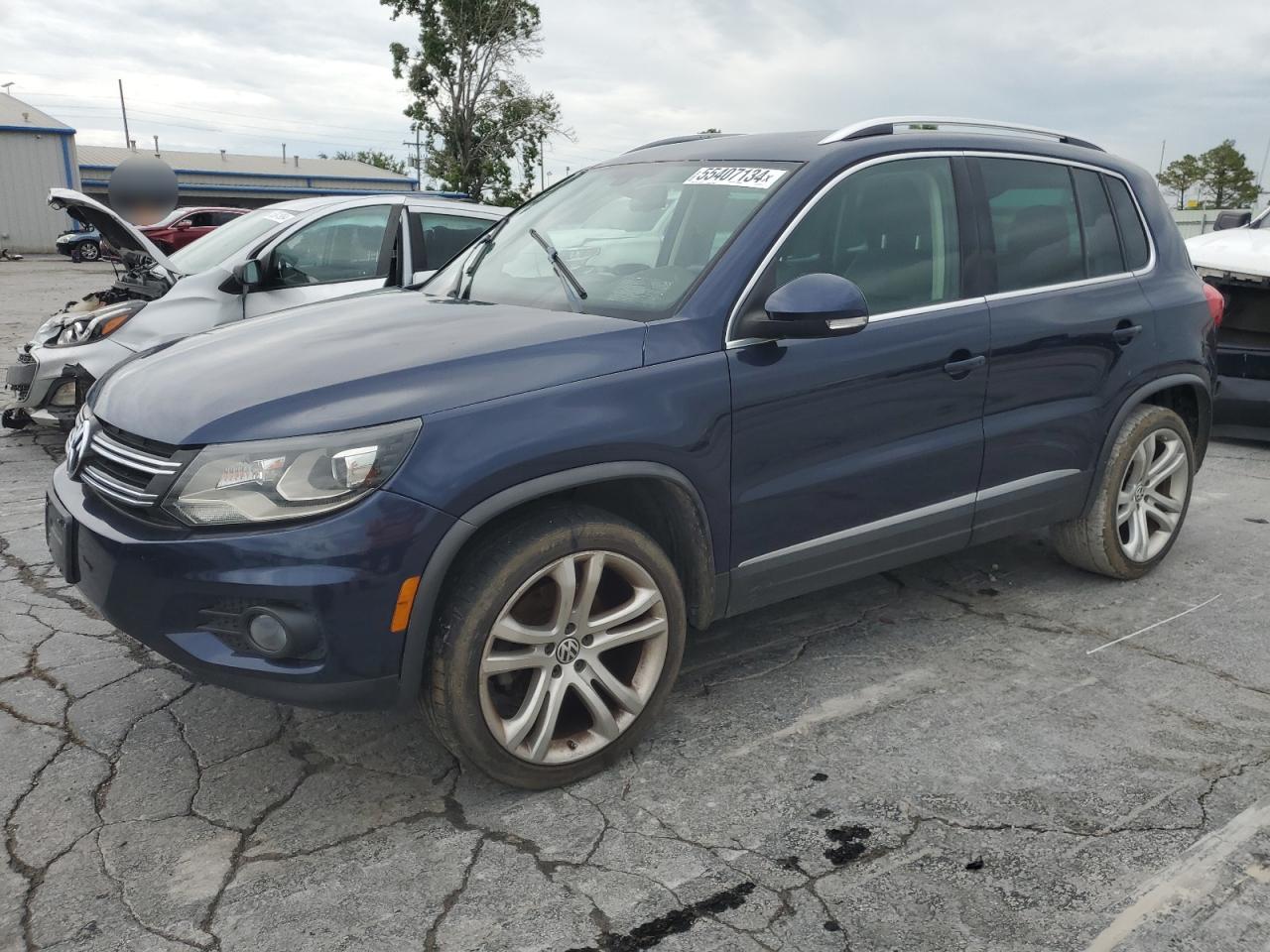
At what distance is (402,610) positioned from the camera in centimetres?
256

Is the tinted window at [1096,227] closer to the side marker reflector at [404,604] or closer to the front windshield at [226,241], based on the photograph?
the side marker reflector at [404,604]

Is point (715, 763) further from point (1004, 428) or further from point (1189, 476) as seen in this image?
point (1189, 476)

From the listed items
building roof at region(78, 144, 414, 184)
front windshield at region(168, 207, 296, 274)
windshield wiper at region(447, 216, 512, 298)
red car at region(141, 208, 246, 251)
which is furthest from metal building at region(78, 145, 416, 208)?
windshield wiper at region(447, 216, 512, 298)

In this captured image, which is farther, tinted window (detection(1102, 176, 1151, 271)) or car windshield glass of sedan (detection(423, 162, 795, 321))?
tinted window (detection(1102, 176, 1151, 271))

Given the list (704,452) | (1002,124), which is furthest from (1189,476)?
(704,452)

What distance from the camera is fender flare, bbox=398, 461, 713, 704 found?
101 inches

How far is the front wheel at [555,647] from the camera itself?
105 inches

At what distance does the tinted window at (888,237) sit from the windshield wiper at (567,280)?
1.99ft

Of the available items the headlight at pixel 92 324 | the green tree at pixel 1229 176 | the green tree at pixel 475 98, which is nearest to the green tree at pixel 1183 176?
the green tree at pixel 1229 176

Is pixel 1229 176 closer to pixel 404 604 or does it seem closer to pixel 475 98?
pixel 475 98

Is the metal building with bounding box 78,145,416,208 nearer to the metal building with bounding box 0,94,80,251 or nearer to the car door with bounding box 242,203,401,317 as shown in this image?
the metal building with bounding box 0,94,80,251

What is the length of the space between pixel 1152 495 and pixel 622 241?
2.62 metres

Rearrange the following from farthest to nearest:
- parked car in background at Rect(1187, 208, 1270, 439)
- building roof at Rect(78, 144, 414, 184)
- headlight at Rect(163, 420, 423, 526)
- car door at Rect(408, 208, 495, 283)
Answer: building roof at Rect(78, 144, 414, 184) < car door at Rect(408, 208, 495, 283) < parked car in background at Rect(1187, 208, 1270, 439) < headlight at Rect(163, 420, 423, 526)

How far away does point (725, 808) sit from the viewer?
2.83 metres
